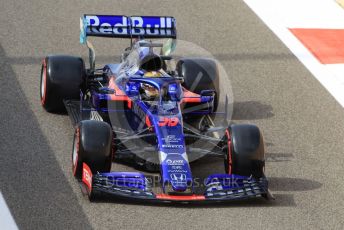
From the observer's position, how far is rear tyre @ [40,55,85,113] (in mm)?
12156

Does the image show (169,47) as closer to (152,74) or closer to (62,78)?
(152,74)

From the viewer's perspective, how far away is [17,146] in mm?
11445

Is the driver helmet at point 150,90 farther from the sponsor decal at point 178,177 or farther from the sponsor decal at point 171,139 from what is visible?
the sponsor decal at point 178,177

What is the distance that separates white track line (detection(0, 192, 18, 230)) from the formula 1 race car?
0.78 meters

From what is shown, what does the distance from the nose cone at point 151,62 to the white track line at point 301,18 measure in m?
3.50

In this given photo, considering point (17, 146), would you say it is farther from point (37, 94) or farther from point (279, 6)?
point (279, 6)

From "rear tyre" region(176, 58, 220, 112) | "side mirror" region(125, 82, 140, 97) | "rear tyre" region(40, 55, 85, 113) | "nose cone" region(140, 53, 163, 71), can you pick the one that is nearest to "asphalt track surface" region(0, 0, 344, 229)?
"rear tyre" region(40, 55, 85, 113)

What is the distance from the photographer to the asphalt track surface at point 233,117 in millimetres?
10078

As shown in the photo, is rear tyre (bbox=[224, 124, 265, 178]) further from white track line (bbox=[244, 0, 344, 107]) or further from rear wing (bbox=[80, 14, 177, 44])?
white track line (bbox=[244, 0, 344, 107])

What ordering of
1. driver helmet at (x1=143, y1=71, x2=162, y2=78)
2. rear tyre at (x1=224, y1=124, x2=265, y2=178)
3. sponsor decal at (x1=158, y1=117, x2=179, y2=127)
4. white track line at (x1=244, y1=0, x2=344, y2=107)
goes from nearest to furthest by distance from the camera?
rear tyre at (x1=224, y1=124, x2=265, y2=178) < sponsor decal at (x1=158, y1=117, x2=179, y2=127) < driver helmet at (x1=143, y1=71, x2=162, y2=78) < white track line at (x1=244, y1=0, x2=344, y2=107)

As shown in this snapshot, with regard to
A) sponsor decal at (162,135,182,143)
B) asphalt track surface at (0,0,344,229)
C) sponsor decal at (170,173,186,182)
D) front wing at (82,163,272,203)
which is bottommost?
asphalt track surface at (0,0,344,229)

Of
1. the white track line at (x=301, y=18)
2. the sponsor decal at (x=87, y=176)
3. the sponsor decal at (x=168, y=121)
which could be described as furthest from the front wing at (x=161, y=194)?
the white track line at (x=301, y=18)

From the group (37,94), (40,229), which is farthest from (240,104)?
(40,229)

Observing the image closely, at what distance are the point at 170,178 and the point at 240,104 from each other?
3296mm
